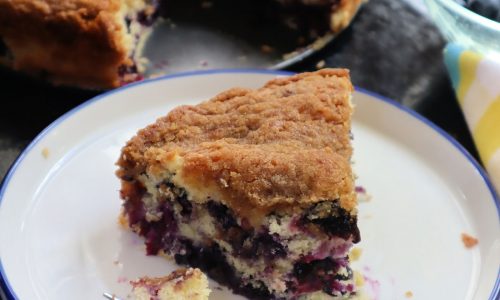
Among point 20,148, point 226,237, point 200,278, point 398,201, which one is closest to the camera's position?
point 200,278

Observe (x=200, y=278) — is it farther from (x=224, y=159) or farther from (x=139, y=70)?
(x=139, y=70)

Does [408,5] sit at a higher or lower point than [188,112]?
higher

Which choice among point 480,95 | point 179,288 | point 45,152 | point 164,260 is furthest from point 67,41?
point 480,95

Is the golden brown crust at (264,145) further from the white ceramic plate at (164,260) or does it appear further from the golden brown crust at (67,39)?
the golden brown crust at (67,39)

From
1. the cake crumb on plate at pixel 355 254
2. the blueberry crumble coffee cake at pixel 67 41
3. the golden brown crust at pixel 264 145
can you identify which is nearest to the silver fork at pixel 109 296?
the golden brown crust at pixel 264 145

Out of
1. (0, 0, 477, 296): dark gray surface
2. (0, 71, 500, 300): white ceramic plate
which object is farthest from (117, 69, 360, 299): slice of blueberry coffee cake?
(0, 0, 477, 296): dark gray surface

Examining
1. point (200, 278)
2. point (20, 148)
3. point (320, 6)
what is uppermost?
point (320, 6)

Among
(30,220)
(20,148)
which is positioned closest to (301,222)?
(30,220)
